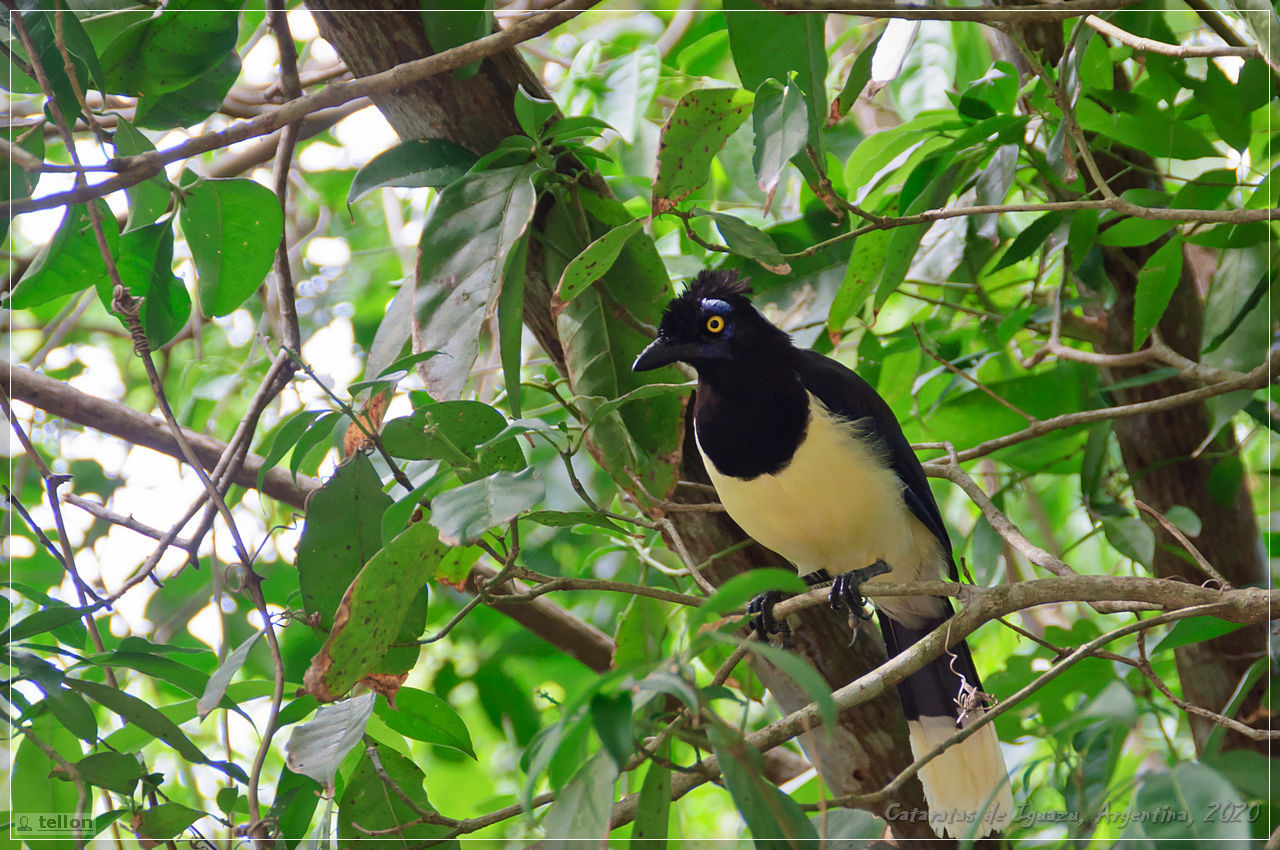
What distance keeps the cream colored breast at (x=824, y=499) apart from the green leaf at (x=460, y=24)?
97 centimetres

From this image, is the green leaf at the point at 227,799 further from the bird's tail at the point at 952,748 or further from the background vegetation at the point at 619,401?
the bird's tail at the point at 952,748

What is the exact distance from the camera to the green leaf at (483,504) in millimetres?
1214

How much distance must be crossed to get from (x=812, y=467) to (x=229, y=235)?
1.28 m

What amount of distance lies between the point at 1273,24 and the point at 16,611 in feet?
7.75

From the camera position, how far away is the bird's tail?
221 centimetres

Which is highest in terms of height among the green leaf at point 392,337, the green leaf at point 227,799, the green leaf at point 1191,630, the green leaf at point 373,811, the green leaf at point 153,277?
the green leaf at point 153,277

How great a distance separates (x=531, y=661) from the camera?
3.19 meters

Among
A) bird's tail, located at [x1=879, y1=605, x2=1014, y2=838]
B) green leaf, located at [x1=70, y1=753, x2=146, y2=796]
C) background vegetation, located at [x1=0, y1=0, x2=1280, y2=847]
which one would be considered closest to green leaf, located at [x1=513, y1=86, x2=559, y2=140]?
background vegetation, located at [x1=0, y1=0, x2=1280, y2=847]

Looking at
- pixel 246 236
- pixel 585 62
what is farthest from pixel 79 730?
pixel 585 62

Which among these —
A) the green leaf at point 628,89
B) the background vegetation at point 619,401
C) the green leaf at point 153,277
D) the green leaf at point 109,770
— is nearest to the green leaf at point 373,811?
the background vegetation at point 619,401

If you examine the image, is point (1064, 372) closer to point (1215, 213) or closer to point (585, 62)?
point (1215, 213)

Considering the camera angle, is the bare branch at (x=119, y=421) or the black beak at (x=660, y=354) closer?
the black beak at (x=660, y=354)

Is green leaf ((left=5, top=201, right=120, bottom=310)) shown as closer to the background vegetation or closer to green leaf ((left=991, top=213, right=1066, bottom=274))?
the background vegetation

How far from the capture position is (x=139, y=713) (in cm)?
154
